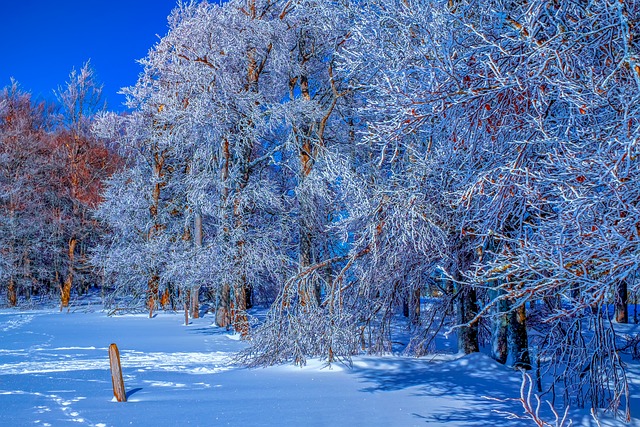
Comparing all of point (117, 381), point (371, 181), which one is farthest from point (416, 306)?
point (117, 381)

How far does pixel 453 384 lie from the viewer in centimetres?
941

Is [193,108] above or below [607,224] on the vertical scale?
above

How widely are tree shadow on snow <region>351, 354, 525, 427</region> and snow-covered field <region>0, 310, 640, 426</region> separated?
0.02 meters

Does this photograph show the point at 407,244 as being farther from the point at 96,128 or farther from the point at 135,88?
the point at 96,128

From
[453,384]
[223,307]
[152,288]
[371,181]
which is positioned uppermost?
[371,181]

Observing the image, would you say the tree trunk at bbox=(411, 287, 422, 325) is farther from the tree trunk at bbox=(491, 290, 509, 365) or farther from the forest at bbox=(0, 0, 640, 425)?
the tree trunk at bbox=(491, 290, 509, 365)

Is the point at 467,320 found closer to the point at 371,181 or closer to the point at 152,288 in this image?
the point at 371,181

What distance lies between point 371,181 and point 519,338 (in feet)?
16.7

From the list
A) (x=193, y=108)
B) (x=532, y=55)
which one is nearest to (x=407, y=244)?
(x=532, y=55)

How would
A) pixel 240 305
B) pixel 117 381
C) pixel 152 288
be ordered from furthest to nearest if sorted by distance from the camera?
pixel 152 288 → pixel 240 305 → pixel 117 381

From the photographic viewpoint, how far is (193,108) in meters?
15.3

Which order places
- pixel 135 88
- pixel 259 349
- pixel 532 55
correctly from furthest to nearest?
1. pixel 135 88
2. pixel 259 349
3. pixel 532 55

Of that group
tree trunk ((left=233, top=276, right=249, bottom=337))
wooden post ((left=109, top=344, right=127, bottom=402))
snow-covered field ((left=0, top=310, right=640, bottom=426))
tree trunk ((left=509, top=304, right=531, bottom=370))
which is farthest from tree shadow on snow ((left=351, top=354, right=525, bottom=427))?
tree trunk ((left=233, top=276, right=249, bottom=337))

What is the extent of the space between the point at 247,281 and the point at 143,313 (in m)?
12.3
